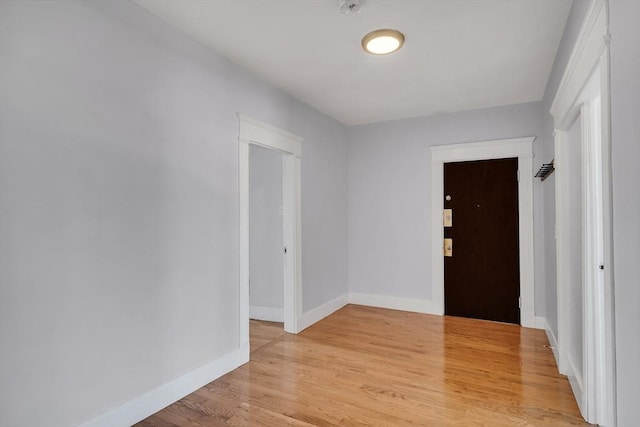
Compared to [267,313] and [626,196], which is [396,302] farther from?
[626,196]

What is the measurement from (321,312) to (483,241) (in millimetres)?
2184

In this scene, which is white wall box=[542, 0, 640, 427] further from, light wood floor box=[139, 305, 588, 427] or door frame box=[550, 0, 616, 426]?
light wood floor box=[139, 305, 588, 427]

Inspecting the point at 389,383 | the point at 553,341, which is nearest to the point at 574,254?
the point at 553,341

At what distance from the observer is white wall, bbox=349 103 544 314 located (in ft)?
14.1

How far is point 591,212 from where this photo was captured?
211 centimetres

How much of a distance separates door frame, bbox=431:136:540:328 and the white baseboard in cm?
198

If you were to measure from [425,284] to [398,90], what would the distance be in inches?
96.9

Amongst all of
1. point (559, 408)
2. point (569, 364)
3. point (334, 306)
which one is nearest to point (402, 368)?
point (559, 408)

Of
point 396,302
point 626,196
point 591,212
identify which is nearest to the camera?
point 626,196

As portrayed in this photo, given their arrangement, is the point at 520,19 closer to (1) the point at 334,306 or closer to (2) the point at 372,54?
(2) the point at 372,54

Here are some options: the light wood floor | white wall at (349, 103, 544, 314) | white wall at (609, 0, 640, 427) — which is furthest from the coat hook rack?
white wall at (609, 0, 640, 427)

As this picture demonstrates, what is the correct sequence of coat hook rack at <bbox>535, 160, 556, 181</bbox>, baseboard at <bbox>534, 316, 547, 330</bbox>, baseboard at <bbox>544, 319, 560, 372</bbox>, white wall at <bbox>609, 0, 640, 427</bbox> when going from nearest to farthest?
white wall at <bbox>609, 0, 640, 427</bbox>, baseboard at <bbox>544, 319, 560, 372</bbox>, coat hook rack at <bbox>535, 160, 556, 181</bbox>, baseboard at <bbox>534, 316, 547, 330</bbox>

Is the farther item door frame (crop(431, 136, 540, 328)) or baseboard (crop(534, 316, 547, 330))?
door frame (crop(431, 136, 540, 328))

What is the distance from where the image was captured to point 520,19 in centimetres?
228
